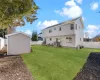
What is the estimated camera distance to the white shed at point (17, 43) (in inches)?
754

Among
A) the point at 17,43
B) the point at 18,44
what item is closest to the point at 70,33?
the point at 18,44

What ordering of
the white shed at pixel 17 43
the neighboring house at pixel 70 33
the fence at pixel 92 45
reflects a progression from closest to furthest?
the white shed at pixel 17 43 < the neighboring house at pixel 70 33 < the fence at pixel 92 45

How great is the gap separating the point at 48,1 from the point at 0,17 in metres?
7.08

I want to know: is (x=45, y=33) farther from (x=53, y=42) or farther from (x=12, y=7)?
(x=12, y=7)

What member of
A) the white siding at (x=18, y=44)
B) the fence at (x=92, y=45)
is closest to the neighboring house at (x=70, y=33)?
the fence at (x=92, y=45)

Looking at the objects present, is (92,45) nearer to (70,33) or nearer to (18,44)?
(70,33)

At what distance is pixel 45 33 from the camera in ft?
153

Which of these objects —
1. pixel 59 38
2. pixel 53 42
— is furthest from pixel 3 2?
pixel 53 42

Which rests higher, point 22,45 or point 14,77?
point 22,45

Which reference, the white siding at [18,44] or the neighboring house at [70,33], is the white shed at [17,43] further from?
the neighboring house at [70,33]

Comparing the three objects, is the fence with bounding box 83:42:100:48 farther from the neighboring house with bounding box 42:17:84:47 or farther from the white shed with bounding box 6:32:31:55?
the white shed with bounding box 6:32:31:55

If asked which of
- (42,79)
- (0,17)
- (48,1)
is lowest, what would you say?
(42,79)

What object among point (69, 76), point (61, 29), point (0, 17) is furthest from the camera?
point (61, 29)

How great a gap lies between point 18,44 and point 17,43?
7.6 inches
